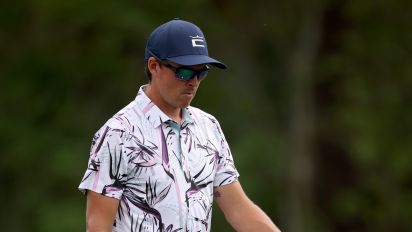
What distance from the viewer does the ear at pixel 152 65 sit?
480 centimetres

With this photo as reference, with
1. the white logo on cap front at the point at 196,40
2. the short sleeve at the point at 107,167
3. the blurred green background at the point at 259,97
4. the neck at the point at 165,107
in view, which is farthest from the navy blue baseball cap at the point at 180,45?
the blurred green background at the point at 259,97

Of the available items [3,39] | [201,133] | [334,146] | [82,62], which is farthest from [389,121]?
[201,133]

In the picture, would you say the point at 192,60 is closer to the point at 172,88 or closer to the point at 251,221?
the point at 172,88

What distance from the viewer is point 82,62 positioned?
1723cm

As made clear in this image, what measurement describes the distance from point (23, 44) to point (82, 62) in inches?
32.3

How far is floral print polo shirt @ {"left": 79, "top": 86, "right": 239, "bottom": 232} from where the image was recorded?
464 centimetres

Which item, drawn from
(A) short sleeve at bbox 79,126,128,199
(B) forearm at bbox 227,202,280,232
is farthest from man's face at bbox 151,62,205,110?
(B) forearm at bbox 227,202,280,232

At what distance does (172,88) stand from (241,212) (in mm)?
600

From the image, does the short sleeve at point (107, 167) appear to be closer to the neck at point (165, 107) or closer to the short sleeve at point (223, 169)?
the neck at point (165, 107)

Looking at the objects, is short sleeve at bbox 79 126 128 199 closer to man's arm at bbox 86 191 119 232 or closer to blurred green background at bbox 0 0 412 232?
man's arm at bbox 86 191 119 232

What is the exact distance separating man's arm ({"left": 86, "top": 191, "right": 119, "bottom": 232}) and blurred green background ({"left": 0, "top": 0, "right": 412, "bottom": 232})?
11.3 metres

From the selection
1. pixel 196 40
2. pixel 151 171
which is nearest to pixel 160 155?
pixel 151 171

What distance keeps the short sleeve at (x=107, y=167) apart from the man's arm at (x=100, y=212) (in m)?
0.02

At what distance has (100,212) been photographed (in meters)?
4.62
